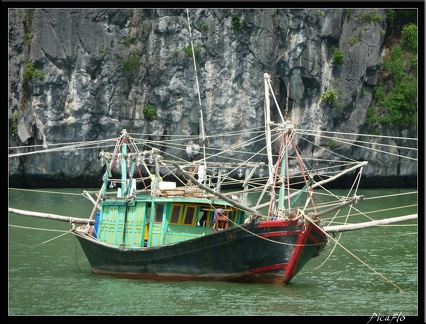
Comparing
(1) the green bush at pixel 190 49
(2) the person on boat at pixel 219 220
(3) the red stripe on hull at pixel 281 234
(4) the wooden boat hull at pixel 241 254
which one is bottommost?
(4) the wooden boat hull at pixel 241 254

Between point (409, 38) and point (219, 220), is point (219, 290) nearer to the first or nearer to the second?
point (219, 220)

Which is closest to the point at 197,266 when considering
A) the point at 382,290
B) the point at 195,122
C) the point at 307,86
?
the point at 382,290

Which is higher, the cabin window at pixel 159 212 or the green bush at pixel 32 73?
the green bush at pixel 32 73

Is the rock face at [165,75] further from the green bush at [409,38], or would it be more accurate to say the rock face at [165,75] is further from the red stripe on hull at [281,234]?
the red stripe on hull at [281,234]

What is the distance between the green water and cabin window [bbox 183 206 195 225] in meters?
1.59

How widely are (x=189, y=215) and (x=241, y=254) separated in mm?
1877

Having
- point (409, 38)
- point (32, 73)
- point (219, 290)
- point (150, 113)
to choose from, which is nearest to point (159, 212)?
point (219, 290)

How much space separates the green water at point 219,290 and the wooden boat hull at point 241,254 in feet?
1.03

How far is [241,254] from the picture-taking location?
888 inches

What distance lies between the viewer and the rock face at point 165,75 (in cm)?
5138

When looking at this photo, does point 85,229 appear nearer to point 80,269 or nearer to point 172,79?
point 80,269
